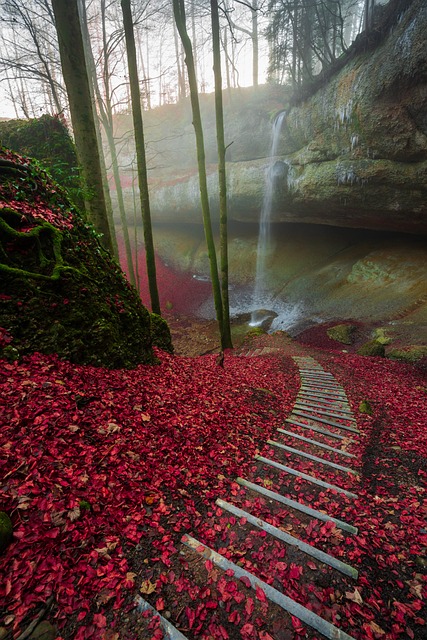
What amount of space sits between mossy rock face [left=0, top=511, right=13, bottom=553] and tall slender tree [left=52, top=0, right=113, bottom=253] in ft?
21.0

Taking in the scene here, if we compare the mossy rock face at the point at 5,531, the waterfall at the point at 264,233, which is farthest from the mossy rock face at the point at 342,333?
Result: the mossy rock face at the point at 5,531

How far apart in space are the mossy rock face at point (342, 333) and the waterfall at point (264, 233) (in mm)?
5384

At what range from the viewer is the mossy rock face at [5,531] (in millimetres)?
1983

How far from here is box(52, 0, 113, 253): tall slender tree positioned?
20.2 feet

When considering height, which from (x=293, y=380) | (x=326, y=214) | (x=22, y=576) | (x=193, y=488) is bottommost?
(x=293, y=380)

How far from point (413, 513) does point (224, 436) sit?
2385mm

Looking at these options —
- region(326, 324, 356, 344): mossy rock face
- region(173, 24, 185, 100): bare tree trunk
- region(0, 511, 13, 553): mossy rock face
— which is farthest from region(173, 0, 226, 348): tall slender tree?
region(173, 24, 185, 100): bare tree trunk

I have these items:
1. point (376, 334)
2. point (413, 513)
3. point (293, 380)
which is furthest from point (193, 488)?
point (376, 334)

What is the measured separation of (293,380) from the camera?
25.5ft

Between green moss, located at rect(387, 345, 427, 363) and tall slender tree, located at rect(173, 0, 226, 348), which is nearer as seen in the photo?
tall slender tree, located at rect(173, 0, 226, 348)

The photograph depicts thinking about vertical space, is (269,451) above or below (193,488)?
below

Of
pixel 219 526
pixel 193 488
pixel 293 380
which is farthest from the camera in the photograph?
pixel 293 380

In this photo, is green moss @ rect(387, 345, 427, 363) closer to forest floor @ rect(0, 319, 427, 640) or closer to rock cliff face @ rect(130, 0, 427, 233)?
forest floor @ rect(0, 319, 427, 640)

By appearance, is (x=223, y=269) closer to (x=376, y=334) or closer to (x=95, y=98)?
(x=376, y=334)
